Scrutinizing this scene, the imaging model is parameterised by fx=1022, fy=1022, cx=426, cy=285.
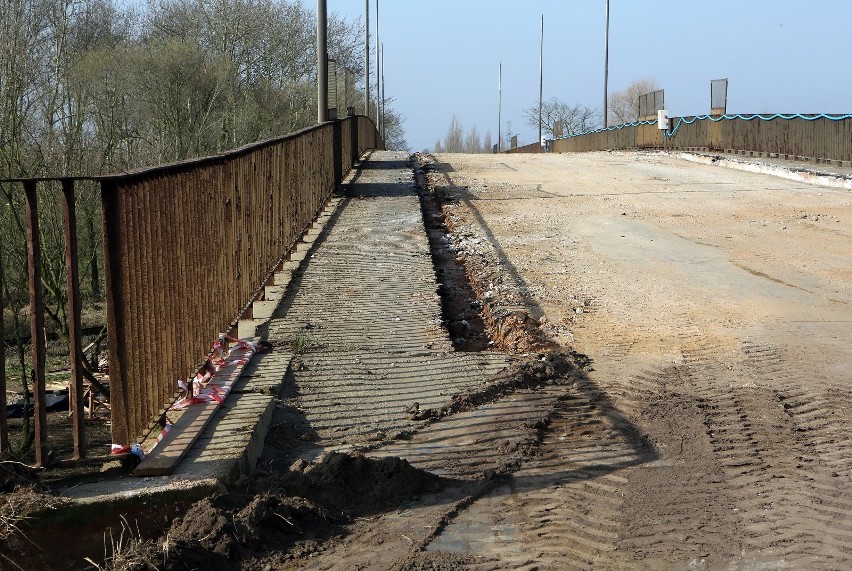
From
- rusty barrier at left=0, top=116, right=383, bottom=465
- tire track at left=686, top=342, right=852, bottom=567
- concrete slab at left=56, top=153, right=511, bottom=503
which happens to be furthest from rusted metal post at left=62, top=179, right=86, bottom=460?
tire track at left=686, top=342, right=852, bottom=567

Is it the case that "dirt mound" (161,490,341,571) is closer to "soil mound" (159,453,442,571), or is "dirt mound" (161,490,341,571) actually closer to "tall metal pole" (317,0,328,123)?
"soil mound" (159,453,442,571)

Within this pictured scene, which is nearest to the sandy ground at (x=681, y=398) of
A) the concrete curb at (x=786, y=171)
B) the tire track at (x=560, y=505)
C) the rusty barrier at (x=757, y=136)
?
the tire track at (x=560, y=505)

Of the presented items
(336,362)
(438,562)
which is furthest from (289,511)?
(336,362)

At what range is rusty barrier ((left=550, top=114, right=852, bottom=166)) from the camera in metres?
29.0

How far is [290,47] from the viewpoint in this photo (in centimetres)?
4516

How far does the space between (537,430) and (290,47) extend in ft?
136

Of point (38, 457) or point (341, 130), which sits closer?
point (38, 457)

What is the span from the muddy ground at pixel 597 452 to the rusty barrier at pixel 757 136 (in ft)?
61.8

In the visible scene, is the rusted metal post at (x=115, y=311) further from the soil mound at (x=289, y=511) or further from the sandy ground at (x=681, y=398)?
the sandy ground at (x=681, y=398)

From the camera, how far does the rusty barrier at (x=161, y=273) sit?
4469mm

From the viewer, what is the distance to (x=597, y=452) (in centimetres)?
548

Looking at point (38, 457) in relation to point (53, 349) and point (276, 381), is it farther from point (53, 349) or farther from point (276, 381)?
point (53, 349)

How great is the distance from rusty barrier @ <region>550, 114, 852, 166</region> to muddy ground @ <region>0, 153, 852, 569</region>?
61.8ft

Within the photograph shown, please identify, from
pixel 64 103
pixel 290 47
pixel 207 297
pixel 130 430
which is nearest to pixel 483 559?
pixel 130 430
